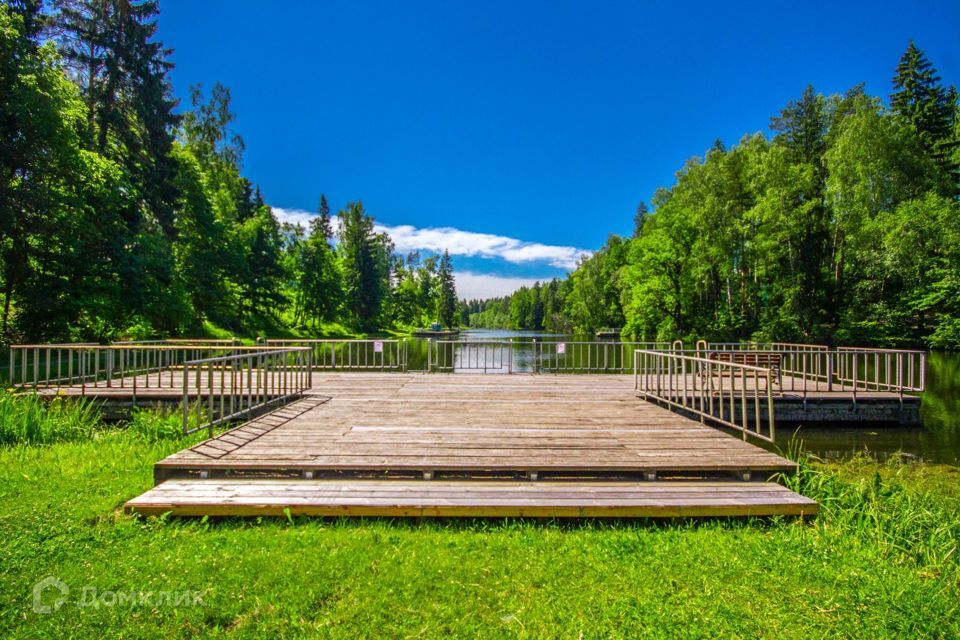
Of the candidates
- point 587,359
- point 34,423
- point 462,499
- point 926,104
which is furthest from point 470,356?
point 926,104

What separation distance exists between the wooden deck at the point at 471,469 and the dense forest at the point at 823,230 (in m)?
29.6

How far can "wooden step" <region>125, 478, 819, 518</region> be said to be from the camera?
383 centimetres

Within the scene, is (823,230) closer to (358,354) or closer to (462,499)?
(358,354)

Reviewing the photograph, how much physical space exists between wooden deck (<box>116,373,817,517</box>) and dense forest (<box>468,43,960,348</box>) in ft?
97.0

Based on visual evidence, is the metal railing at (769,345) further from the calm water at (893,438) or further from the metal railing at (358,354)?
the metal railing at (358,354)

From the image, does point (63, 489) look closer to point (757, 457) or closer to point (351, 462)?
point (351, 462)

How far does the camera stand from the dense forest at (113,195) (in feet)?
50.7

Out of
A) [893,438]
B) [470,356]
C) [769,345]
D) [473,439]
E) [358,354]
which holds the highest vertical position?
[769,345]

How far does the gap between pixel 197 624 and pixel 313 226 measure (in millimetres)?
59617

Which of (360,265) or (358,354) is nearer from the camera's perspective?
(358,354)

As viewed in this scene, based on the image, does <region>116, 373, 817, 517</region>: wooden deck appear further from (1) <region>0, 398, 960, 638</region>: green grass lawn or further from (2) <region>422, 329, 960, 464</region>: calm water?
(2) <region>422, 329, 960, 464</region>: calm water
